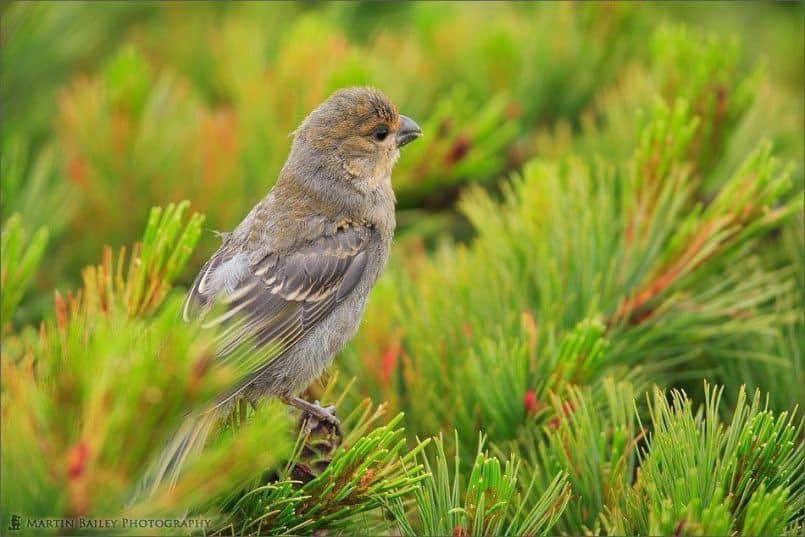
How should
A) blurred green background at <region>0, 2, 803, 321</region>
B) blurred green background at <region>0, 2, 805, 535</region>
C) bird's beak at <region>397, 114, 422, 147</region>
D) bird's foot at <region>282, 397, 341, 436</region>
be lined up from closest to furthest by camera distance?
blurred green background at <region>0, 2, 805, 535</region> < bird's foot at <region>282, 397, 341, 436</region> < blurred green background at <region>0, 2, 803, 321</region> < bird's beak at <region>397, 114, 422, 147</region>

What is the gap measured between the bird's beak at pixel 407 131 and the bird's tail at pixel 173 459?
1.54m

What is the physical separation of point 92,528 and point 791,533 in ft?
3.74

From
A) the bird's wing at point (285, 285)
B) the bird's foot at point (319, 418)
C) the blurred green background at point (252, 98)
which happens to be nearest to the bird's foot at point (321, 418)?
the bird's foot at point (319, 418)

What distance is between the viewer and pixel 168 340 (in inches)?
44.6

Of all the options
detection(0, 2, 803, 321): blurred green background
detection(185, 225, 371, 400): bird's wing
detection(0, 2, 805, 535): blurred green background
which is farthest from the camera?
detection(0, 2, 803, 321): blurred green background

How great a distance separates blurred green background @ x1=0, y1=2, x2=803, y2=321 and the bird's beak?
0.07 m

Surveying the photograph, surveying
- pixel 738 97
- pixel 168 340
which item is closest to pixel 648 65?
pixel 738 97

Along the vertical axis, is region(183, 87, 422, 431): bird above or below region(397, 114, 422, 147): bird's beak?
below

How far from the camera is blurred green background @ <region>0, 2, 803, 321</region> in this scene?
2.78 m

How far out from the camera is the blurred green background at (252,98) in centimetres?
278

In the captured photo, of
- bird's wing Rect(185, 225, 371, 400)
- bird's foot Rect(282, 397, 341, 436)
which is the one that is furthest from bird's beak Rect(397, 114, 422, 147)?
bird's foot Rect(282, 397, 341, 436)

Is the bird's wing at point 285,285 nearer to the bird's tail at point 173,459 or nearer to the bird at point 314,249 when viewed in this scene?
the bird at point 314,249

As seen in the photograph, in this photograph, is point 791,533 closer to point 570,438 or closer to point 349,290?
point 570,438

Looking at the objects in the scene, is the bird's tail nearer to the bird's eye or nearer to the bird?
the bird
